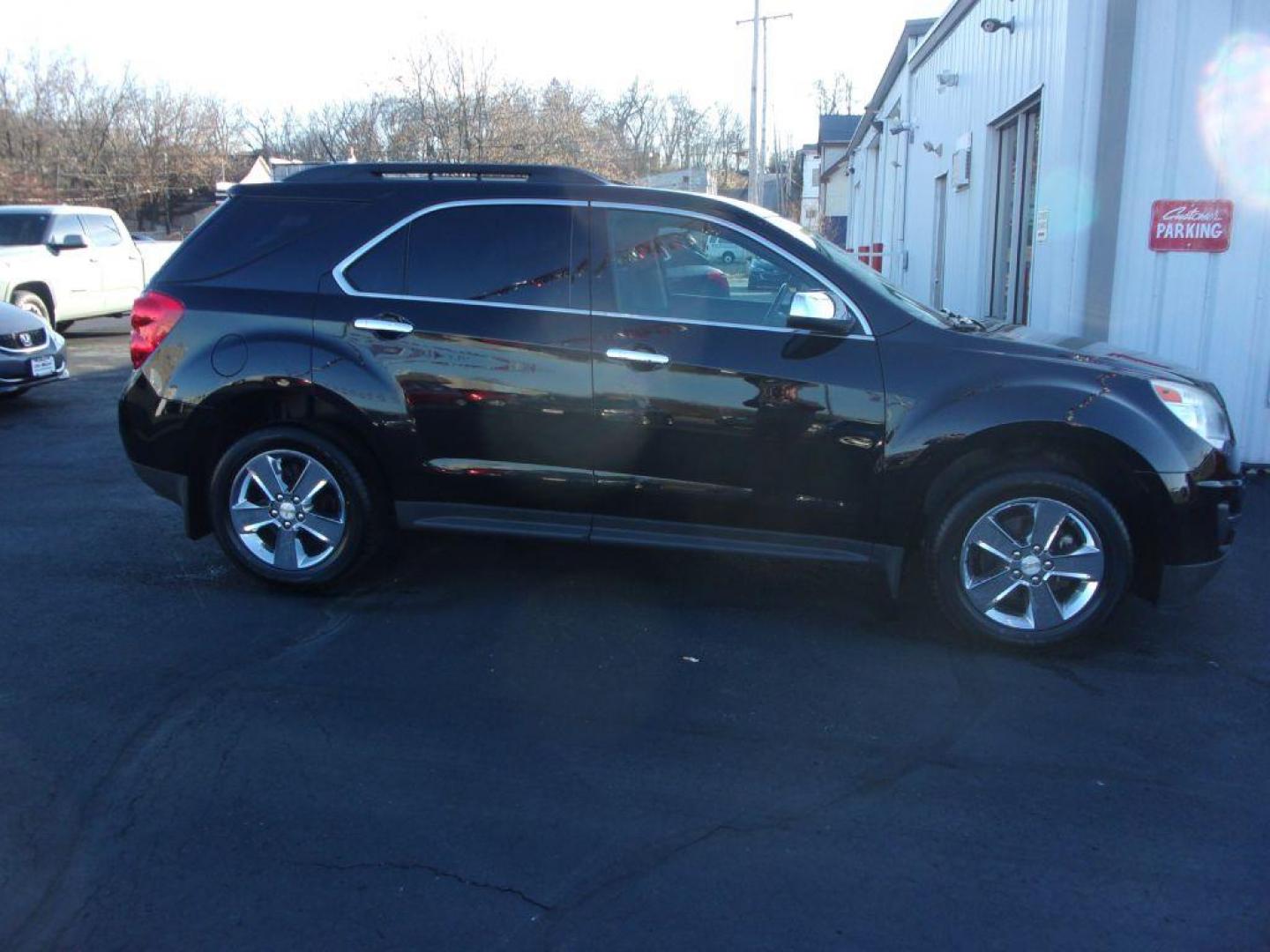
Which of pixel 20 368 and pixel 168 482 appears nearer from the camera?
pixel 168 482

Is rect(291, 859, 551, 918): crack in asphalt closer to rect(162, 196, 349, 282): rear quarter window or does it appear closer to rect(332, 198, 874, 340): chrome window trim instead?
rect(332, 198, 874, 340): chrome window trim

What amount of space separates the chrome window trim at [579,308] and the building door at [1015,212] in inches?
220

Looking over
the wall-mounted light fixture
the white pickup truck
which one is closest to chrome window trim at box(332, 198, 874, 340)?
the wall-mounted light fixture

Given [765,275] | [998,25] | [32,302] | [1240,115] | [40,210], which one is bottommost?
[32,302]

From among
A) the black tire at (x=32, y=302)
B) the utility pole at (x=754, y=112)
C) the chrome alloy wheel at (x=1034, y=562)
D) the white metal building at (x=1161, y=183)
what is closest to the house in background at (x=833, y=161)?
the utility pole at (x=754, y=112)

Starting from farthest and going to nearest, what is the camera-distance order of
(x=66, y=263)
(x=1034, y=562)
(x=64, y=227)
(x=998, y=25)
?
(x=64, y=227) → (x=66, y=263) → (x=998, y=25) → (x=1034, y=562)

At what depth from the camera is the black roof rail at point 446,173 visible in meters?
5.21

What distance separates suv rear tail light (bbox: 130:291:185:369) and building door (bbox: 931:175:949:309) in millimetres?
11022

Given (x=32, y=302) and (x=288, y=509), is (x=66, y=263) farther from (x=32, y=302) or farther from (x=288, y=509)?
(x=288, y=509)

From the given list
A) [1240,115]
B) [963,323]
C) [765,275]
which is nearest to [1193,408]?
[963,323]

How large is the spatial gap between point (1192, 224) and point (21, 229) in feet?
48.1

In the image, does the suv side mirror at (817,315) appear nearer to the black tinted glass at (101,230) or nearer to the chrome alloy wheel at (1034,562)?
the chrome alloy wheel at (1034,562)

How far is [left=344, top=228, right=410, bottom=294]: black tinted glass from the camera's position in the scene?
5.15 meters

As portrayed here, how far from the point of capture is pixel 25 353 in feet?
33.4
